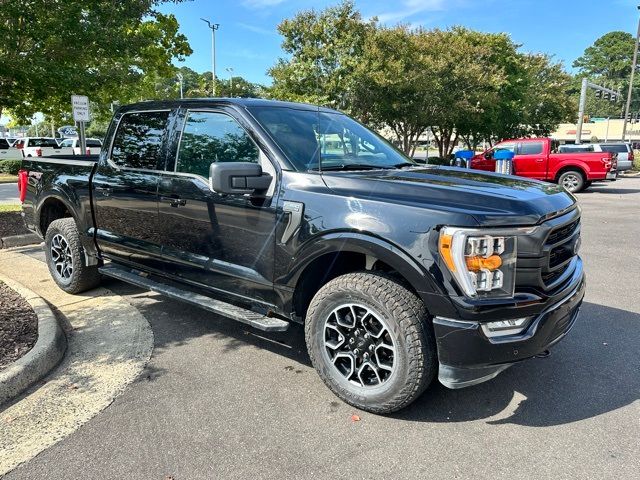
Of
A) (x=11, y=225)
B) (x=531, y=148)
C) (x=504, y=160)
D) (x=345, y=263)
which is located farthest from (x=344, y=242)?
(x=531, y=148)

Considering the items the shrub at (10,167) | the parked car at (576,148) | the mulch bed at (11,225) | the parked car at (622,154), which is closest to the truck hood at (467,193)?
the mulch bed at (11,225)

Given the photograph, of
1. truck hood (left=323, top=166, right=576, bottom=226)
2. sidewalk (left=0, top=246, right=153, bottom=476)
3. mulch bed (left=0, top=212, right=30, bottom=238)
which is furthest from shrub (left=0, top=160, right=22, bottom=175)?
truck hood (left=323, top=166, right=576, bottom=226)

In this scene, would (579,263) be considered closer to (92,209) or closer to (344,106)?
(92,209)

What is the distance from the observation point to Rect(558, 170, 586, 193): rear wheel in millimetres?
17438

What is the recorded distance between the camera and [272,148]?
136 inches

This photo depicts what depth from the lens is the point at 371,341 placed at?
3.06 meters

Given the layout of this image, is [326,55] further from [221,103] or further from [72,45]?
[221,103]

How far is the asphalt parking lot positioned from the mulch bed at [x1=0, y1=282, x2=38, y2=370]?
0.95 meters

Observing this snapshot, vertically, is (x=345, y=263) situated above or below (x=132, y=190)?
below

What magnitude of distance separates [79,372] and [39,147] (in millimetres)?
29674

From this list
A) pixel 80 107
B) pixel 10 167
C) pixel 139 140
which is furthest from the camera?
pixel 10 167

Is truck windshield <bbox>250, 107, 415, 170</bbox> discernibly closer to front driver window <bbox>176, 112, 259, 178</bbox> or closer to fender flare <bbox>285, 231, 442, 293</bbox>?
front driver window <bbox>176, 112, 259, 178</bbox>

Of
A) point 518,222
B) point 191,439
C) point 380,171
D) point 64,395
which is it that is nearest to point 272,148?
point 380,171

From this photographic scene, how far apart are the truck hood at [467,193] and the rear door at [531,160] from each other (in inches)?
617
